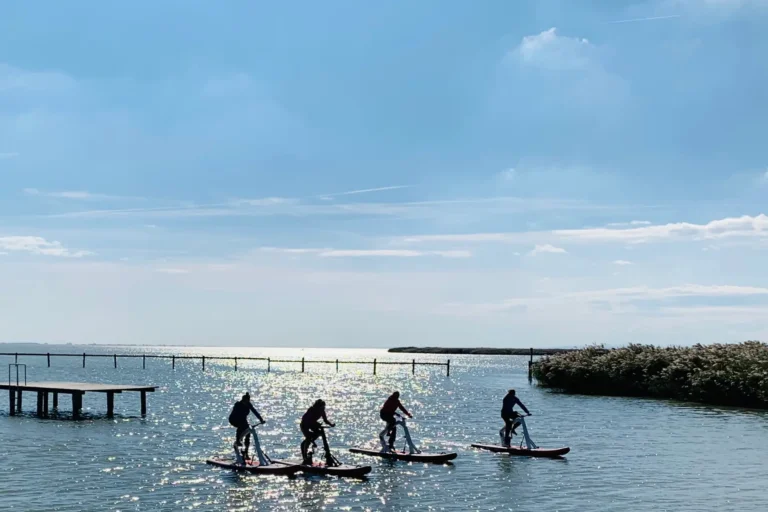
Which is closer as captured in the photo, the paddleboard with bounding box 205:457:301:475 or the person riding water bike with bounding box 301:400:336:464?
the paddleboard with bounding box 205:457:301:475

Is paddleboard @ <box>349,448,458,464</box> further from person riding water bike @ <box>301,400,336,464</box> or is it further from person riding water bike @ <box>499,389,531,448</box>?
person riding water bike @ <box>301,400,336,464</box>

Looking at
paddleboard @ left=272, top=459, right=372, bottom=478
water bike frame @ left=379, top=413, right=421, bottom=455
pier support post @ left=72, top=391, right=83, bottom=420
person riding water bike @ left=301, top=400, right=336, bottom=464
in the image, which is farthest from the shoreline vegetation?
pier support post @ left=72, top=391, right=83, bottom=420

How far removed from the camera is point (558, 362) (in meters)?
86.4

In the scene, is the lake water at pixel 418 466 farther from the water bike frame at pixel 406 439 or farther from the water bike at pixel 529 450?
the water bike frame at pixel 406 439

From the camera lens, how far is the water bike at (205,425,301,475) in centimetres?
2984

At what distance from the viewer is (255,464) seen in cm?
3053

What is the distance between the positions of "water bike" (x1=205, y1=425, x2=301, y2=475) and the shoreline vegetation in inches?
1656

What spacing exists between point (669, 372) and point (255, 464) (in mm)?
49240

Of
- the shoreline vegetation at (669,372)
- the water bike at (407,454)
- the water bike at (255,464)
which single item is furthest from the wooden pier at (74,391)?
the shoreline vegetation at (669,372)

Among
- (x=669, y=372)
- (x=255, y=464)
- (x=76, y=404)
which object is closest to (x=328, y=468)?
(x=255, y=464)

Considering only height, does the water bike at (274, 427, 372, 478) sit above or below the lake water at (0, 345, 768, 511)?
above

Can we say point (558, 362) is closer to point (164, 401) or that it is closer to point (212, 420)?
point (164, 401)

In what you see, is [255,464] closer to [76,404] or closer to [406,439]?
[406,439]

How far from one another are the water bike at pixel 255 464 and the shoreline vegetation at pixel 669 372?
4206cm
